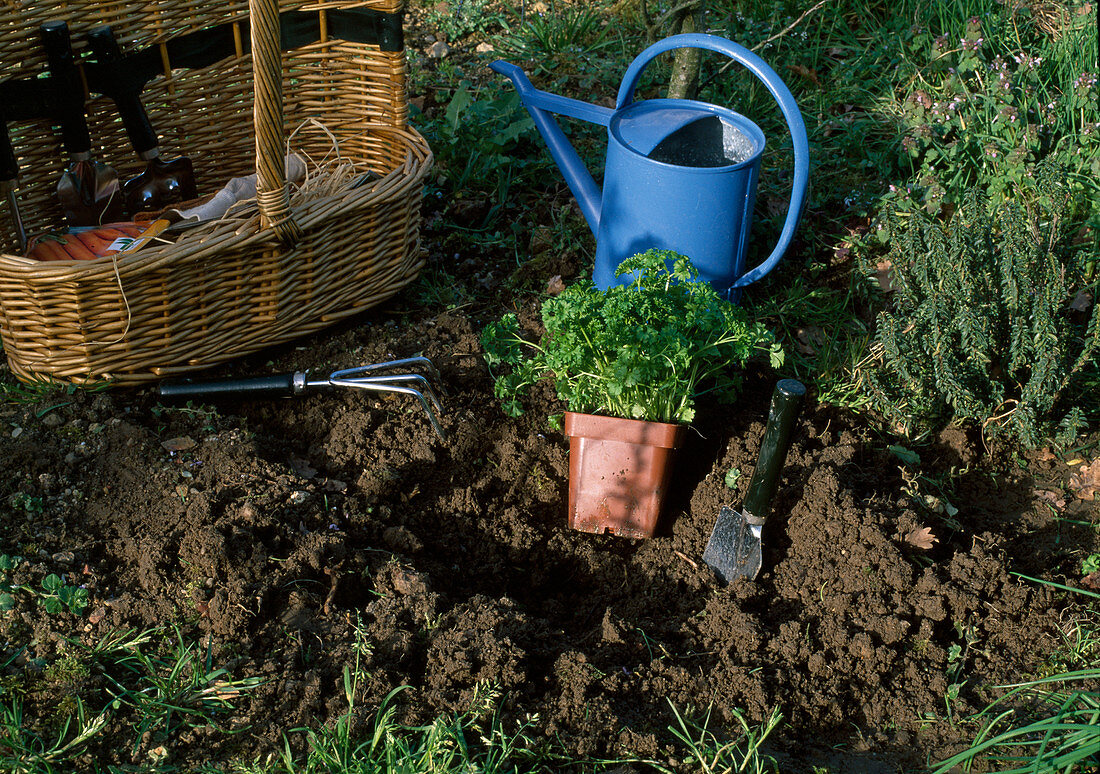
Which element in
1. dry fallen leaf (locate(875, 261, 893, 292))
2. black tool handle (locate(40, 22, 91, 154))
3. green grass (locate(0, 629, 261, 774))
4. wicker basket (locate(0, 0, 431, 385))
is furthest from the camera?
dry fallen leaf (locate(875, 261, 893, 292))

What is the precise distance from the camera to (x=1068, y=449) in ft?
8.11

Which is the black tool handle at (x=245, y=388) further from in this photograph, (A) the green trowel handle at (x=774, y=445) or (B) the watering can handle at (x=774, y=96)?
(B) the watering can handle at (x=774, y=96)

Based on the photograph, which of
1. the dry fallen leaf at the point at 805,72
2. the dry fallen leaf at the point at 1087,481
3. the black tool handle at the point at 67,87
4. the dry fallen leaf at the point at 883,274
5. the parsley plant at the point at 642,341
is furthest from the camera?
the dry fallen leaf at the point at 805,72

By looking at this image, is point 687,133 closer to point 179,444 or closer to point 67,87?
point 179,444

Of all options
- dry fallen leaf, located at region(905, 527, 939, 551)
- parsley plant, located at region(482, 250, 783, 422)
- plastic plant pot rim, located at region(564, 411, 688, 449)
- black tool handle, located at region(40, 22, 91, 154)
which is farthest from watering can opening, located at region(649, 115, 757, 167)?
black tool handle, located at region(40, 22, 91, 154)

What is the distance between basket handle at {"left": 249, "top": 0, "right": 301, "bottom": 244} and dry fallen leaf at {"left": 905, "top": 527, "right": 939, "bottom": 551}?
69.6 inches

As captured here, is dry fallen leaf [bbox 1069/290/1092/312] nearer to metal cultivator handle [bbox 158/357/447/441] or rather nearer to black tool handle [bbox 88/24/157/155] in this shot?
metal cultivator handle [bbox 158/357/447/441]

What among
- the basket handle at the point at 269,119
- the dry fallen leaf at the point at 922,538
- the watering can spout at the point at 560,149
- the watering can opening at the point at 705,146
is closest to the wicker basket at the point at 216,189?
the basket handle at the point at 269,119

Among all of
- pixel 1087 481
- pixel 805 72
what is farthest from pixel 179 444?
pixel 805 72

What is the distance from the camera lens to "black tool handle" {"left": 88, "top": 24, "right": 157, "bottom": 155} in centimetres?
260

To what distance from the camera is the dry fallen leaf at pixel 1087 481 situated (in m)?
2.35

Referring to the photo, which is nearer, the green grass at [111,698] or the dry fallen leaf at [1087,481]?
the green grass at [111,698]

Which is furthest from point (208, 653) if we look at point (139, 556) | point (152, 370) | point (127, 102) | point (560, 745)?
point (127, 102)

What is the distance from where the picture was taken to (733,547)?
6.98 ft
